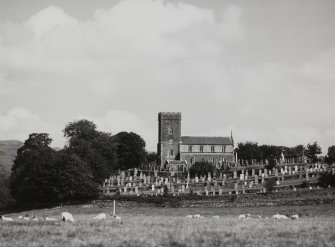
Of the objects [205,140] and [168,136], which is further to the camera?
[205,140]

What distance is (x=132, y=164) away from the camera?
110 metres

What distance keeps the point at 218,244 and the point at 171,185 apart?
5199 cm

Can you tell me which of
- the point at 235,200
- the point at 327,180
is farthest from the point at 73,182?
the point at 327,180

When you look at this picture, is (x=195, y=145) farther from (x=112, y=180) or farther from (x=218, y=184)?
(x=218, y=184)

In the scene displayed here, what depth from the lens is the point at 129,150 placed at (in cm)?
10894

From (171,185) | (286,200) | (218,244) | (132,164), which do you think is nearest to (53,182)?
(171,185)

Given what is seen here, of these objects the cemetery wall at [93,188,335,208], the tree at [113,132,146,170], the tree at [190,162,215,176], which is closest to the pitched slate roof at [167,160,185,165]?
the tree at [113,132,146,170]

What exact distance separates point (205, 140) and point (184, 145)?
226 inches

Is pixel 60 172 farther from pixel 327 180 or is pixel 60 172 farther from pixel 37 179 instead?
pixel 327 180

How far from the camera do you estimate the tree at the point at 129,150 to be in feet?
357

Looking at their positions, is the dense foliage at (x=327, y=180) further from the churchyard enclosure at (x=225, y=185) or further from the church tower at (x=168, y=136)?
the church tower at (x=168, y=136)

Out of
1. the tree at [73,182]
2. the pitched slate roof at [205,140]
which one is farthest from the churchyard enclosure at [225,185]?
the pitched slate roof at [205,140]

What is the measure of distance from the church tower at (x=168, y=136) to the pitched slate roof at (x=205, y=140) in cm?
199

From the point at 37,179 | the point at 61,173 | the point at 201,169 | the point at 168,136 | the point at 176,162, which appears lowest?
the point at 37,179
